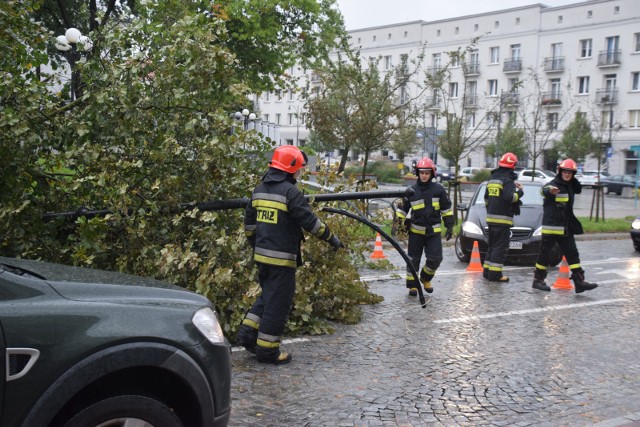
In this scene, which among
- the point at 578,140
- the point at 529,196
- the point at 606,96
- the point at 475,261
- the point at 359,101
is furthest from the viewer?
the point at 606,96

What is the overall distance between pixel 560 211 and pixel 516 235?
7.79 ft

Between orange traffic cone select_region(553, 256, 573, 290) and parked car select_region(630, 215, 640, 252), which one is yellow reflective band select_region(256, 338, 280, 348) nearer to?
orange traffic cone select_region(553, 256, 573, 290)

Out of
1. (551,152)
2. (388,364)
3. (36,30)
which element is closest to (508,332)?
(388,364)

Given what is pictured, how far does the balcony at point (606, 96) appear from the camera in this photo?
53412mm

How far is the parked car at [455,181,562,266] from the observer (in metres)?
12.2

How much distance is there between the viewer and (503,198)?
415 inches

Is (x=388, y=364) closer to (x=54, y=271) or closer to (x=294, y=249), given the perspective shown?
(x=294, y=249)

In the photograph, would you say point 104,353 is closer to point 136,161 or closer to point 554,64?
point 136,161

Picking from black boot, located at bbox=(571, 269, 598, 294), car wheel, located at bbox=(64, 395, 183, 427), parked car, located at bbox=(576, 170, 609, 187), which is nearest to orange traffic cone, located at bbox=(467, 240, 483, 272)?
black boot, located at bbox=(571, 269, 598, 294)

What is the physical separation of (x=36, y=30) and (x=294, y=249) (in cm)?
387

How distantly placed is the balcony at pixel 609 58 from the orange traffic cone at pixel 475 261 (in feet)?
165

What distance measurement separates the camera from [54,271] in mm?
3488

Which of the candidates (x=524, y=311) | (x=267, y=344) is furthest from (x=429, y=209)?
(x=267, y=344)

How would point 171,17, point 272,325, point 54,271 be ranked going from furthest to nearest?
point 171,17
point 272,325
point 54,271
